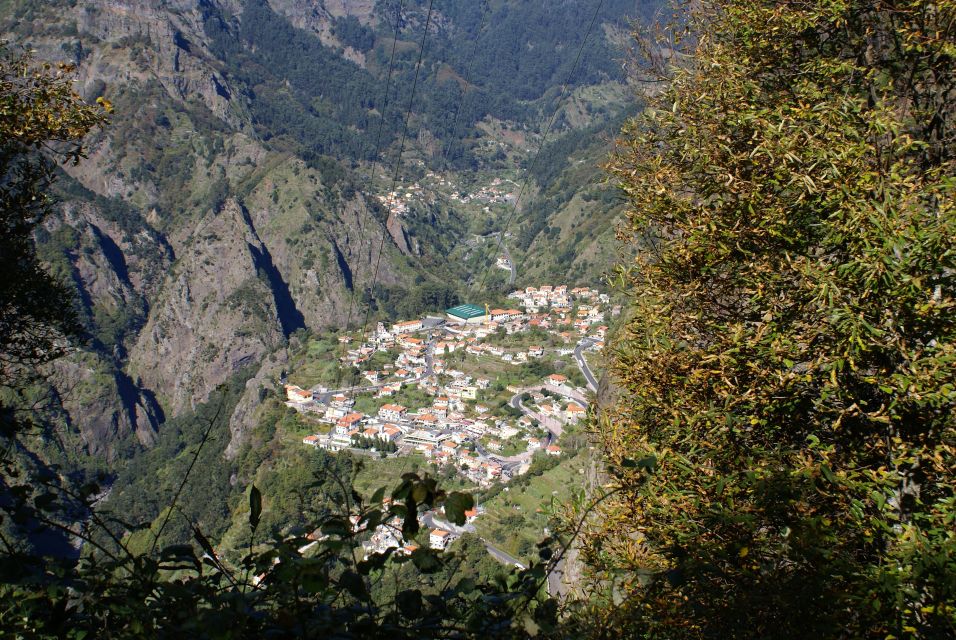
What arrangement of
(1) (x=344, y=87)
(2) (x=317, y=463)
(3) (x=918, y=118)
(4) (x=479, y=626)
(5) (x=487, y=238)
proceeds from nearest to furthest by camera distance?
(4) (x=479, y=626), (3) (x=918, y=118), (2) (x=317, y=463), (5) (x=487, y=238), (1) (x=344, y=87)

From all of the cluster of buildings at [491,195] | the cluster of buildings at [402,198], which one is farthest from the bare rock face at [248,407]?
the cluster of buildings at [491,195]

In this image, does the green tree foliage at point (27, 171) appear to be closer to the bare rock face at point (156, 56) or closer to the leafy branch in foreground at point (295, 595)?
the leafy branch in foreground at point (295, 595)

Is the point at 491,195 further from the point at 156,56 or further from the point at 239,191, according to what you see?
the point at 156,56

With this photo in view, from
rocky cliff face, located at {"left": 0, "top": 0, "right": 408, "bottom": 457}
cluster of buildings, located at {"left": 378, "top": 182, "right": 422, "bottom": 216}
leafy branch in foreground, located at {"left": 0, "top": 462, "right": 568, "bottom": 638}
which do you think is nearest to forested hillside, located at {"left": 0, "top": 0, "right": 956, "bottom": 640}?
leafy branch in foreground, located at {"left": 0, "top": 462, "right": 568, "bottom": 638}

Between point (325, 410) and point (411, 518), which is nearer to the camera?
point (411, 518)

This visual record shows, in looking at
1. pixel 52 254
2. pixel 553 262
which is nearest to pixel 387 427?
pixel 553 262

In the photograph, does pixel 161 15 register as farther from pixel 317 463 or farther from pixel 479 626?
pixel 479 626

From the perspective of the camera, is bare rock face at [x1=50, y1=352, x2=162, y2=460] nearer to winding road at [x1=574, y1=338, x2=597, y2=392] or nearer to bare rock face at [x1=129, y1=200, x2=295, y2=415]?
bare rock face at [x1=129, y1=200, x2=295, y2=415]
